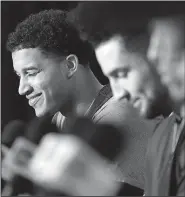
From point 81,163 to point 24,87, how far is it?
0.93ft

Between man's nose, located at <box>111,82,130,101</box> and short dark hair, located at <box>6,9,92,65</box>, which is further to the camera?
short dark hair, located at <box>6,9,92,65</box>

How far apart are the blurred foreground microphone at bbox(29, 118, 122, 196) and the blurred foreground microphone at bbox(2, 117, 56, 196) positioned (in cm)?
2

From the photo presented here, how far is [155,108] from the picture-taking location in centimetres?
115

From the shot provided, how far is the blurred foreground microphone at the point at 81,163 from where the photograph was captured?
1222mm

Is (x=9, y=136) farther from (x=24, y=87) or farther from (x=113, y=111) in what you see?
(x=113, y=111)

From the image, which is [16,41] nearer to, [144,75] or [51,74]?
[51,74]

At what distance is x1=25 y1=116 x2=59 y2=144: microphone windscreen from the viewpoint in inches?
52.8

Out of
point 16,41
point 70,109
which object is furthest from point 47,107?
point 16,41

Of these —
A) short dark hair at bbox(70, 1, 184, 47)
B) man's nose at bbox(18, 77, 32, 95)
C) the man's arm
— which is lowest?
the man's arm

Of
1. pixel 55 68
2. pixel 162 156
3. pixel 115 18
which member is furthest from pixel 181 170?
pixel 55 68

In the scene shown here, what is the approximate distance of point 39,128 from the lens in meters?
1.39

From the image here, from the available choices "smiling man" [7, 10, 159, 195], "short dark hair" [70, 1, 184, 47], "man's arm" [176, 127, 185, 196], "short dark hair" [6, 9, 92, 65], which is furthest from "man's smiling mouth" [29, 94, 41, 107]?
"man's arm" [176, 127, 185, 196]

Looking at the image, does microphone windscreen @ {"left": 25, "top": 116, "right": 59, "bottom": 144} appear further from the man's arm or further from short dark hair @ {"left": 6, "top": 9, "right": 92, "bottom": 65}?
the man's arm

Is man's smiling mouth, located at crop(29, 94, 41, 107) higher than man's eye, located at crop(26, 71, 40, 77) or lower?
lower
